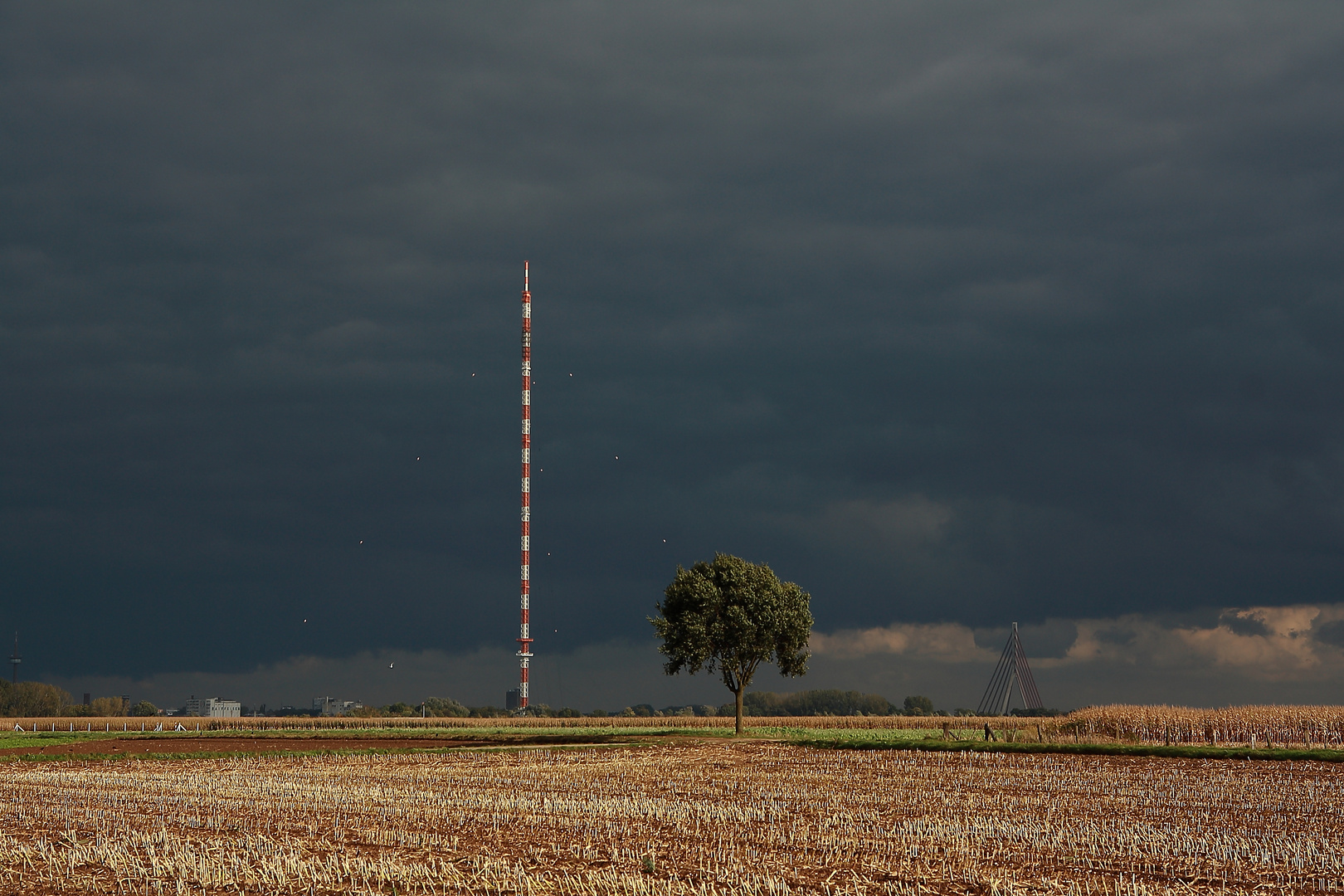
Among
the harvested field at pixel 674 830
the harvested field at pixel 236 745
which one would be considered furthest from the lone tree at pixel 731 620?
the harvested field at pixel 674 830

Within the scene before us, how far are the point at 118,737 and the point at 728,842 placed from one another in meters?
87.6

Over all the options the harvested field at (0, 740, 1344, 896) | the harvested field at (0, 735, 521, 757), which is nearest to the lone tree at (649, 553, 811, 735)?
the harvested field at (0, 735, 521, 757)

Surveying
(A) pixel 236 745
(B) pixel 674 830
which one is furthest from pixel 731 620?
(B) pixel 674 830

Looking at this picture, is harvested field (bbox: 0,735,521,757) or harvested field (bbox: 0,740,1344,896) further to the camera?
harvested field (bbox: 0,735,521,757)

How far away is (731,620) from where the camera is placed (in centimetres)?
8725

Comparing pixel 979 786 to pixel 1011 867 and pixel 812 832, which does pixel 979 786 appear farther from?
pixel 1011 867

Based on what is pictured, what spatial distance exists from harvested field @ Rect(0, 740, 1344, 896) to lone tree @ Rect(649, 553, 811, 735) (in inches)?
1351

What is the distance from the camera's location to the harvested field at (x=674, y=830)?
23.0 metres

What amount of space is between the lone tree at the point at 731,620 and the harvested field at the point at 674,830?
113ft

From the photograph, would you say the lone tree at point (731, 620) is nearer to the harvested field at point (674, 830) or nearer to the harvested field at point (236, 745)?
the harvested field at point (236, 745)

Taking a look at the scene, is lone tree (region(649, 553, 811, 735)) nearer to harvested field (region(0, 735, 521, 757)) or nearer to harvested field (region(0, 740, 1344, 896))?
harvested field (region(0, 735, 521, 757))

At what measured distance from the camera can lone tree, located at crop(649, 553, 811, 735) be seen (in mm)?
Result: 87062

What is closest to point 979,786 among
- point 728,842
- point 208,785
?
point 728,842

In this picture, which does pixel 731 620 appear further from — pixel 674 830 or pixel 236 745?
pixel 674 830
